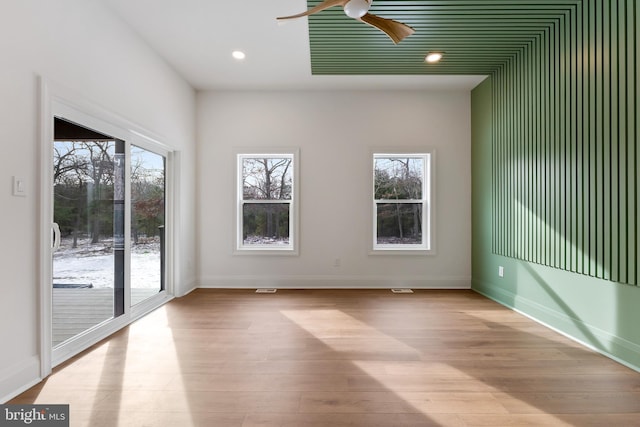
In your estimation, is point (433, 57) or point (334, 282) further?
point (334, 282)

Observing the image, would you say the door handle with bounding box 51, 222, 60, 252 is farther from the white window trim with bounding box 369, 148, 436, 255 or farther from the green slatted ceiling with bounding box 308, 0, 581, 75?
the white window trim with bounding box 369, 148, 436, 255

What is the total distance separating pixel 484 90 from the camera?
4.45m

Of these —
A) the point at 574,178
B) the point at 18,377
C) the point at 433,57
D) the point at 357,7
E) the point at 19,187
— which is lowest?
the point at 18,377

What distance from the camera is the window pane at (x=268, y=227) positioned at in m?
4.93

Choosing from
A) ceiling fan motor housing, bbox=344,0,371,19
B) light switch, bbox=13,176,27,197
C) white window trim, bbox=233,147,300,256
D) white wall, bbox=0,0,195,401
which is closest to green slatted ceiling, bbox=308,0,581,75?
ceiling fan motor housing, bbox=344,0,371,19

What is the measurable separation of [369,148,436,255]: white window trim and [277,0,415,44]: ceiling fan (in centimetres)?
227

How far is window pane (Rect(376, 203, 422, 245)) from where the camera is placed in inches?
194

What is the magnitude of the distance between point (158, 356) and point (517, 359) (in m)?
2.77

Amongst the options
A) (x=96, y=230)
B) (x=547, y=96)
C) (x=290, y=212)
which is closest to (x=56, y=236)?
(x=96, y=230)

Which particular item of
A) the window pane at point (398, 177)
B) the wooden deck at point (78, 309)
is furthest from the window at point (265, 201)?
the wooden deck at point (78, 309)

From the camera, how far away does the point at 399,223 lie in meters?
4.94

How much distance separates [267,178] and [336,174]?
1.05 m

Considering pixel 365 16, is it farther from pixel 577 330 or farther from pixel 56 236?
pixel 577 330

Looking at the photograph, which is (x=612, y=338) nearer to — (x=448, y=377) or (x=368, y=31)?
(x=448, y=377)
